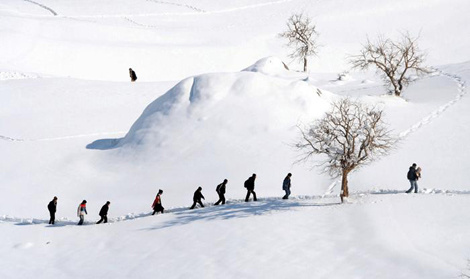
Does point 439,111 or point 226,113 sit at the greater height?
point 439,111

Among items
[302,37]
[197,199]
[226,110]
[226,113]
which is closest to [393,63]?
[302,37]

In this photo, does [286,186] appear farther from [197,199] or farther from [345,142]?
[197,199]

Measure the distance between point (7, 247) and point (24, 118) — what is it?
2279 centimetres

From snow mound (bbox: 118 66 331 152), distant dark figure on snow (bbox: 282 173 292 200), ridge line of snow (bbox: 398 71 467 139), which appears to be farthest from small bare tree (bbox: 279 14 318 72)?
distant dark figure on snow (bbox: 282 173 292 200)

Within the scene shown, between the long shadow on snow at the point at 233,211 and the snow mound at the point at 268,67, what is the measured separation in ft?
88.0

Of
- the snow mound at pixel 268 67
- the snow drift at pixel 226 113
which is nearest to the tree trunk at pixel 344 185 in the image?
the snow drift at pixel 226 113

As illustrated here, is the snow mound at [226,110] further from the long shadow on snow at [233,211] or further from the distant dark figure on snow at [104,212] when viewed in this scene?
the distant dark figure on snow at [104,212]

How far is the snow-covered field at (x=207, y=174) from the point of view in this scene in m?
20.6

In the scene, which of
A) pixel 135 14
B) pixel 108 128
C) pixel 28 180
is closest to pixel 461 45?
pixel 135 14

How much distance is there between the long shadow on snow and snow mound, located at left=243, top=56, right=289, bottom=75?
2681cm

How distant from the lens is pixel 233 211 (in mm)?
25438

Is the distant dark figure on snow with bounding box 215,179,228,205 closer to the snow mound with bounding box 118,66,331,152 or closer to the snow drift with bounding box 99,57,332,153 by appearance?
the snow drift with bounding box 99,57,332,153

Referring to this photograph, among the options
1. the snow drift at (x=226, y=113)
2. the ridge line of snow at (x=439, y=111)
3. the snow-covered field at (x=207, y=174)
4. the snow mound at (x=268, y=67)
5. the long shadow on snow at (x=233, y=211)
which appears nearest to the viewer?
the snow-covered field at (x=207, y=174)

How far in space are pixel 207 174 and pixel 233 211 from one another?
744 cm
